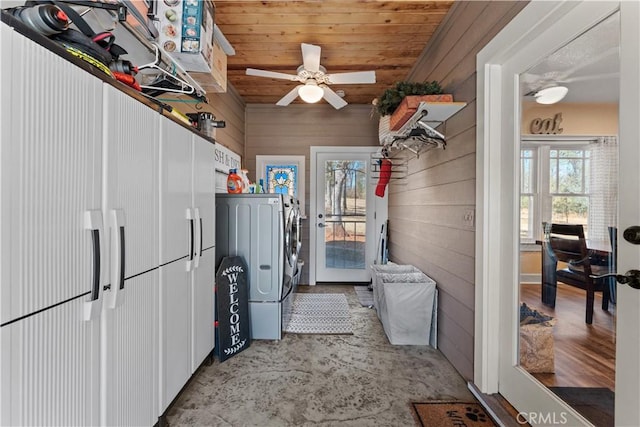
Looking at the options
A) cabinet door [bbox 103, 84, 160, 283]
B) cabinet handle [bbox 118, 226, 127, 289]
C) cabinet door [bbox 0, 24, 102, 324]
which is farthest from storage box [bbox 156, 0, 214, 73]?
cabinet handle [bbox 118, 226, 127, 289]

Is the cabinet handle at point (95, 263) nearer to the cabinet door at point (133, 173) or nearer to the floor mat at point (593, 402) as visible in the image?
the cabinet door at point (133, 173)

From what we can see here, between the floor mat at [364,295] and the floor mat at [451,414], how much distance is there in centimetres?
174

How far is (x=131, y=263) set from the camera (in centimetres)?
121

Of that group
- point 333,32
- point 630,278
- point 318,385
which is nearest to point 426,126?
point 333,32

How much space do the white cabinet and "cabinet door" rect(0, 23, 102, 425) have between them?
0.44m

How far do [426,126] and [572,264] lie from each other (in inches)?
48.1

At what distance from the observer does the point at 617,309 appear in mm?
1097

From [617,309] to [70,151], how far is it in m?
1.92

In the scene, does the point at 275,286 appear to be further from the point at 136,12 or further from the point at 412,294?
the point at 136,12

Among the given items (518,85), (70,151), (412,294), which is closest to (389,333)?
(412,294)

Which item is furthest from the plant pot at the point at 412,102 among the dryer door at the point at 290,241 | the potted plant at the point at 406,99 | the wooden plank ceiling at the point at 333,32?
the dryer door at the point at 290,241

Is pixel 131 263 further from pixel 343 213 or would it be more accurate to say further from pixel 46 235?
pixel 343 213

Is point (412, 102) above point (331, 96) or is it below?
below

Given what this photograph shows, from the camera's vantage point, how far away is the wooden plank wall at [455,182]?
1896mm
